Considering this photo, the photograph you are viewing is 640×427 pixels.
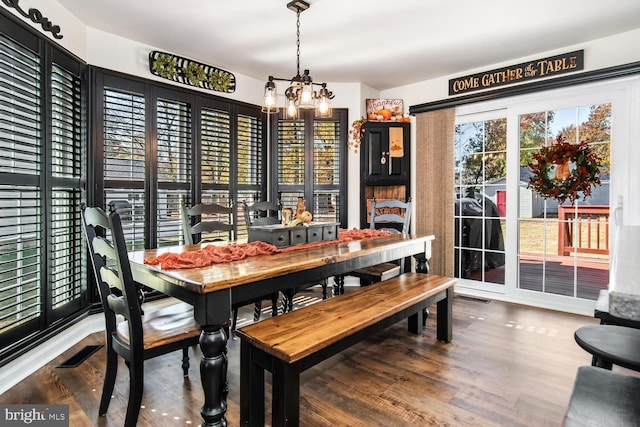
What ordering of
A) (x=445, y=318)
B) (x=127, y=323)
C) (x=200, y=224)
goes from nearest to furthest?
(x=127, y=323) < (x=445, y=318) < (x=200, y=224)

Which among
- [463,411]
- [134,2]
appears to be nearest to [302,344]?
[463,411]

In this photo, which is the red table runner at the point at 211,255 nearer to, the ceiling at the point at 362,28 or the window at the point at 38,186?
the window at the point at 38,186

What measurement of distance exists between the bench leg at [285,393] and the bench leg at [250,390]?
17cm

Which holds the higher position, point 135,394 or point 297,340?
point 297,340

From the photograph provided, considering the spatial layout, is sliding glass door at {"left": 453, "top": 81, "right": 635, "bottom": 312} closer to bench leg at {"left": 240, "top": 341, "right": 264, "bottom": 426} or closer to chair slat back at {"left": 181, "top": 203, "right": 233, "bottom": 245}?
chair slat back at {"left": 181, "top": 203, "right": 233, "bottom": 245}

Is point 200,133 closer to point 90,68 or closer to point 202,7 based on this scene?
point 90,68

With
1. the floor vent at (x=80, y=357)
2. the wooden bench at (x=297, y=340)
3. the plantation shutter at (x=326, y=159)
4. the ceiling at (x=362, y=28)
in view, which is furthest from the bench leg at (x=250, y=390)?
the plantation shutter at (x=326, y=159)

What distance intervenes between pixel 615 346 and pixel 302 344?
1.17 metres

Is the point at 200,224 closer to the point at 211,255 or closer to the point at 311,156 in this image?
the point at 211,255

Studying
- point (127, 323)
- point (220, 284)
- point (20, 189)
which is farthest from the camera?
point (20, 189)

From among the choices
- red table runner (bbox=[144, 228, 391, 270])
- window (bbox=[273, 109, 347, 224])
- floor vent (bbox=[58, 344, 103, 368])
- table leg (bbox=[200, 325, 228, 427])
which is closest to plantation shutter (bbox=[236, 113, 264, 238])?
window (bbox=[273, 109, 347, 224])

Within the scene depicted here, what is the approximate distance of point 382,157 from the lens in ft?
14.8

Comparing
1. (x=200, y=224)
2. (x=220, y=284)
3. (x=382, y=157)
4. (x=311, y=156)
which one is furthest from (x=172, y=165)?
(x=220, y=284)

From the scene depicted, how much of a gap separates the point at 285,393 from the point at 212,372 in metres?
0.34
